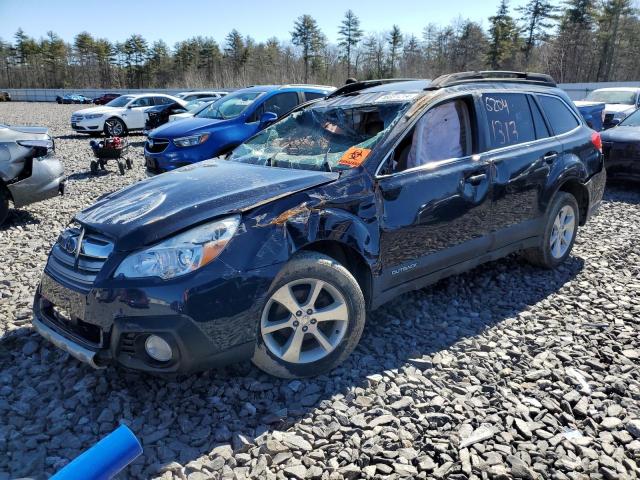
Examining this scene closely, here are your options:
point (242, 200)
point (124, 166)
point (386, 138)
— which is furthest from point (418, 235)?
point (124, 166)

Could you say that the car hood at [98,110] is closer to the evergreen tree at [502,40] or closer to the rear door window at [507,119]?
the rear door window at [507,119]

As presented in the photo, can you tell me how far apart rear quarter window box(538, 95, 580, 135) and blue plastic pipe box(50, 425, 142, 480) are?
15.1ft

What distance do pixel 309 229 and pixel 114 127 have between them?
1873cm

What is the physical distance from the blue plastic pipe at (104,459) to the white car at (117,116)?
65.0 feet

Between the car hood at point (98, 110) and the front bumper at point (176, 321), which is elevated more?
the car hood at point (98, 110)

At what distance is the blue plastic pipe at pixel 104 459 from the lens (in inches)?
31.7

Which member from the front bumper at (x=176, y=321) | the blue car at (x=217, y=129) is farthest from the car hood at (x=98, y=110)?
the front bumper at (x=176, y=321)

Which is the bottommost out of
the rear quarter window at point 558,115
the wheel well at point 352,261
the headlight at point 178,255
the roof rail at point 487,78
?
the wheel well at point 352,261

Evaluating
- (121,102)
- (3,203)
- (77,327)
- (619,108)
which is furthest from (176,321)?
(121,102)

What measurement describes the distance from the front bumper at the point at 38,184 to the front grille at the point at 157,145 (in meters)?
2.21

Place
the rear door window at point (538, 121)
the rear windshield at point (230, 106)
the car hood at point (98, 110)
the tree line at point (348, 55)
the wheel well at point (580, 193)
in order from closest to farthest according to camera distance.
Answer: the rear door window at point (538, 121)
the wheel well at point (580, 193)
the rear windshield at point (230, 106)
the car hood at point (98, 110)
the tree line at point (348, 55)

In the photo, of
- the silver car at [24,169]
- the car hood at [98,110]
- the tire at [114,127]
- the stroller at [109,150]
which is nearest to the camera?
the silver car at [24,169]

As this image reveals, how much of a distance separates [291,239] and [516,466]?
61.4 inches

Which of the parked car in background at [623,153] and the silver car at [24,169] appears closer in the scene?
the silver car at [24,169]
